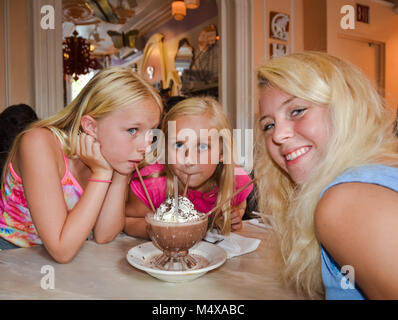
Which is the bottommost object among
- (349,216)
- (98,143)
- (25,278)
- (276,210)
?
(25,278)

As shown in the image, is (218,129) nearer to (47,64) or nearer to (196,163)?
(196,163)

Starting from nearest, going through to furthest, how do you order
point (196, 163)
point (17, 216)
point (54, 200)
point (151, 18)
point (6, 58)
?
point (54, 200)
point (17, 216)
point (196, 163)
point (6, 58)
point (151, 18)

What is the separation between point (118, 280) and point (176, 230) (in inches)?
8.7

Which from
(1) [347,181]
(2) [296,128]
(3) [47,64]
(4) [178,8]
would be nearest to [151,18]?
(4) [178,8]

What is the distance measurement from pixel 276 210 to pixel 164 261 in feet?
1.55

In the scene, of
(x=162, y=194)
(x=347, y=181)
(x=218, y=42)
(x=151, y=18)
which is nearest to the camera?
(x=347, y=181)

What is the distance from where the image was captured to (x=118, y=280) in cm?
95

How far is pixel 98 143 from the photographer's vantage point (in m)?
1.36

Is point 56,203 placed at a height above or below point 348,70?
below

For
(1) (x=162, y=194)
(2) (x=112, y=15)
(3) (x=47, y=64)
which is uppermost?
(2) (x=112, y=15)

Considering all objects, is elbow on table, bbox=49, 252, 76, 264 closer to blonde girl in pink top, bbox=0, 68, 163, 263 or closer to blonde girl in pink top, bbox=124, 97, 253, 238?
blonde girl in pink top, bbox=0, 68, 163, 263

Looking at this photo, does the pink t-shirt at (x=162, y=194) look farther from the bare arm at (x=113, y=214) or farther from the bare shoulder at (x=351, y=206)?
the bare shoulder at (x=351, y=206)

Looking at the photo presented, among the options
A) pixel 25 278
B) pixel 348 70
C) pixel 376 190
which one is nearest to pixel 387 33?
pixel 348 70
